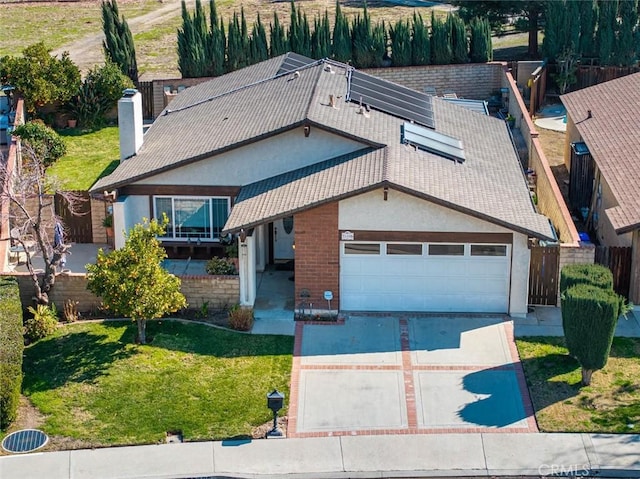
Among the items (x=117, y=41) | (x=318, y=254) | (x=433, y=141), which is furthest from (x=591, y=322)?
(x=117, y=41)

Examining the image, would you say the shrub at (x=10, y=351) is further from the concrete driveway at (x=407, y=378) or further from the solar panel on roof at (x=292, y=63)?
the solar panel on roof at (x=292, y=63)

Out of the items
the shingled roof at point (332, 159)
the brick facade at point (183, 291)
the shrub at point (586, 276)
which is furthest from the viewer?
the brick facade at point (183, 291)

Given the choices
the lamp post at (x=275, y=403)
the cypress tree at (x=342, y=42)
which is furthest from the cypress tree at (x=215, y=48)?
the lamp post at (x=275, y=403)

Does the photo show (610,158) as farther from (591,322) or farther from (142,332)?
(142,332)

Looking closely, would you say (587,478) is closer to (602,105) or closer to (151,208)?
(151,208)

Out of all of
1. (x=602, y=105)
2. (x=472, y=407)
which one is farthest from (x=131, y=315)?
(x=602, y=105)

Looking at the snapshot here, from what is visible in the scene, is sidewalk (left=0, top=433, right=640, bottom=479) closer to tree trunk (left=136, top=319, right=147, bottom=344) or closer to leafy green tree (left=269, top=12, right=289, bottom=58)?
tree trunk (left=136, top=319, right=147, bottom=344)

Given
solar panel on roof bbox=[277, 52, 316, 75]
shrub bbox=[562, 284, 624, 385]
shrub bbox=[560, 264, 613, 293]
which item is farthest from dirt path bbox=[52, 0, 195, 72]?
shrub bbox=[562, 284, 624, 385]
